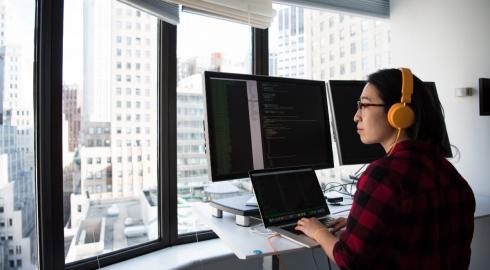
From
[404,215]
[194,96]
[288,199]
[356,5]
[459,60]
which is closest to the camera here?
[404,215]

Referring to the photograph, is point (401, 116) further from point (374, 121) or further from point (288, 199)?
point (288, 199)

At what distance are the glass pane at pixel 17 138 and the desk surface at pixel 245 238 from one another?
27.4 inches

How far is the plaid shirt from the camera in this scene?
80 centimetres

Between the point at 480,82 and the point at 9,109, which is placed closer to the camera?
the point at 9,109

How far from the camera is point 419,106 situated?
3.09ft

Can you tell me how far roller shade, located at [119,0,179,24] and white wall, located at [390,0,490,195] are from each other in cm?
166

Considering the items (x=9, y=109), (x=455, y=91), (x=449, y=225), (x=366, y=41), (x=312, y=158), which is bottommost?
(x=449, y=225)

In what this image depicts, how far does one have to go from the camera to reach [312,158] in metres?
1.53

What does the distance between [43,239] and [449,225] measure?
4.86 ft

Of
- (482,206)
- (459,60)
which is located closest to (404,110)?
(482,206)

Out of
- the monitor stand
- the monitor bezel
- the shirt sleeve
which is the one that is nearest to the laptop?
the monitor stand

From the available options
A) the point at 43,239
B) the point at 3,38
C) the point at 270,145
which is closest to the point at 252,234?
the point at 270,145

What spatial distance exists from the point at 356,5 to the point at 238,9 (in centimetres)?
105

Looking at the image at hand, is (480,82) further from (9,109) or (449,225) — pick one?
(9,109)
